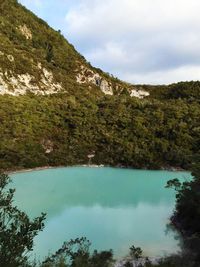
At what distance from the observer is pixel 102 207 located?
25.6m

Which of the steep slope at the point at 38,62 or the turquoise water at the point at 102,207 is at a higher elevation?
the steep slope at the point at 38,62

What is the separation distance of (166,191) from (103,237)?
10.8m

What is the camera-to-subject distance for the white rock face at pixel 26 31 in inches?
3145

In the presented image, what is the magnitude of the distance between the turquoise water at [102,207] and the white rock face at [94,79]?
124 ft

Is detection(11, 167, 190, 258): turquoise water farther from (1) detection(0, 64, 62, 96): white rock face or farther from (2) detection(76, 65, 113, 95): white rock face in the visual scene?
(2) detection(76, 65, 113, 95): white rock face

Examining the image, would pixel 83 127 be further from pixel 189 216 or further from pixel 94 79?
pixel 94 79

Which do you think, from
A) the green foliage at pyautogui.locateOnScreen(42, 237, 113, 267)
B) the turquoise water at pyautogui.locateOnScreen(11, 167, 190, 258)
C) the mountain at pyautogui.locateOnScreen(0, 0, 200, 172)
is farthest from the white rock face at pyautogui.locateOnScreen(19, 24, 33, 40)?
the green foliage at pyautogui.locateOnScreen(42, 237, 113, 267)

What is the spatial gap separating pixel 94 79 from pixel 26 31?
18490mm

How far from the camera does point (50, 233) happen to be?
2067 centimetres

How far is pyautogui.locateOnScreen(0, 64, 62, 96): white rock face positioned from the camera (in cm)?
5372

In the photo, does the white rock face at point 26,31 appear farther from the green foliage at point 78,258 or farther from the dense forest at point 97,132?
the green foliage at point 78,258

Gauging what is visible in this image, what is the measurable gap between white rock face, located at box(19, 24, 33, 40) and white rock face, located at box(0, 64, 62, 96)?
1996 cm

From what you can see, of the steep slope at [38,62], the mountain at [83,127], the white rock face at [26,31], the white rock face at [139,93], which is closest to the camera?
the mountain at [83,127]

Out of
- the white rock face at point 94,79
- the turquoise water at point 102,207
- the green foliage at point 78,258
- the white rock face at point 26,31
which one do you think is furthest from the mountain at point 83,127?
the green foliage at point 78,258
